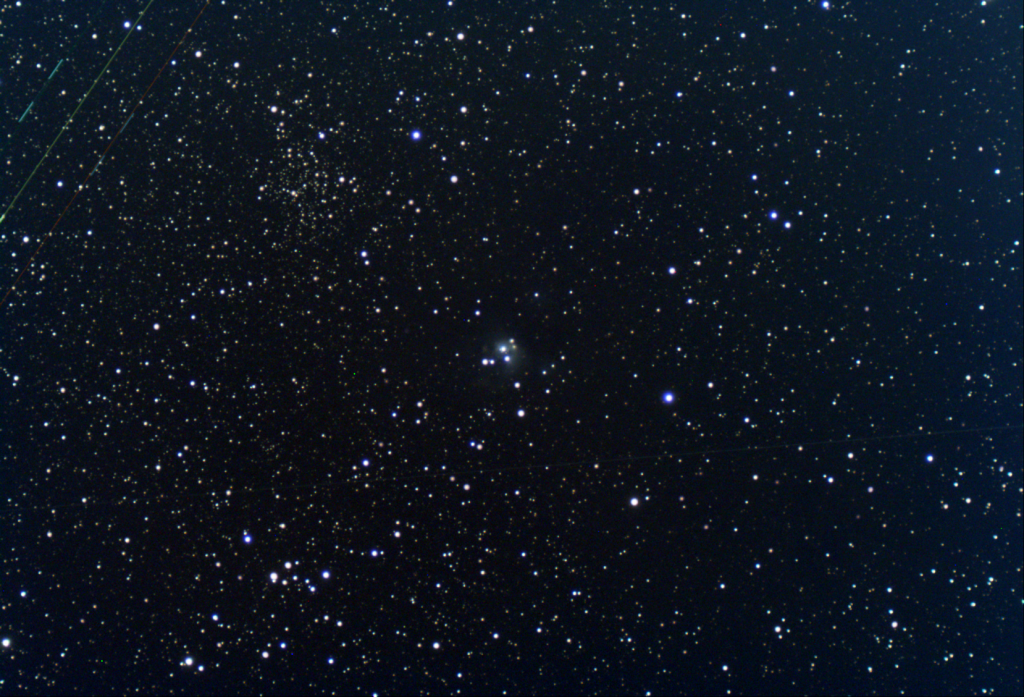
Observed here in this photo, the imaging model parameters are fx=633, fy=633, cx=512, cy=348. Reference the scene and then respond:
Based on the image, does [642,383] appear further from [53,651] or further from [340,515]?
[53,651]

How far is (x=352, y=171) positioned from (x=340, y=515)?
A: 253mm

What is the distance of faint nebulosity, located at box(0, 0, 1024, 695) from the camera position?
46 cm

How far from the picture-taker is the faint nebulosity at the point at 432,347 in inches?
18.3

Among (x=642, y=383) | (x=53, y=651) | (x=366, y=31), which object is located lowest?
(x=53, y=651)

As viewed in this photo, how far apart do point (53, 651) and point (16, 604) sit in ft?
0.14

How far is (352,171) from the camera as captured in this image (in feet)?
1.52

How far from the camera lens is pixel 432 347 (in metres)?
0.47

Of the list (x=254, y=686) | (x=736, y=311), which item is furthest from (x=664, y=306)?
(x=254, y=686)

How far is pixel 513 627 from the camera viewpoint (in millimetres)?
472

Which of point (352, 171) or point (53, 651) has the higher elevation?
point (352, 171)

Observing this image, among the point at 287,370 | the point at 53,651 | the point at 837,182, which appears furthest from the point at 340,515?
the point at 837,182

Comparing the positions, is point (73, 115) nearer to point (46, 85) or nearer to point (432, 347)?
point (46, 85)

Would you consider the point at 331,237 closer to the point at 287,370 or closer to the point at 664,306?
the point at 287,370

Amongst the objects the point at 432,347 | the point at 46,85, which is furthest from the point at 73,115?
the point at 432,347
